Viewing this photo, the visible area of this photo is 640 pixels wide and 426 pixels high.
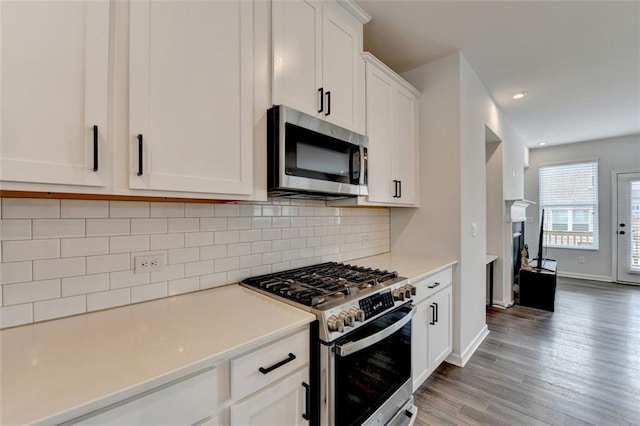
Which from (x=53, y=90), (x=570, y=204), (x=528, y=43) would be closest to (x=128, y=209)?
(x=53, y=90)

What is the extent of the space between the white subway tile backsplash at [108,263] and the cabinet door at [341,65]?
1292mm

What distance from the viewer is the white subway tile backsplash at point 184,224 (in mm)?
1393

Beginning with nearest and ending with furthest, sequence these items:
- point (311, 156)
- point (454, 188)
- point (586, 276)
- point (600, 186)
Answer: point (311, 156), point (454, 188), point (600, 186), point (586, 276)

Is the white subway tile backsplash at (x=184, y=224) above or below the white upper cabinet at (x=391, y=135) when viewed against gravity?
below

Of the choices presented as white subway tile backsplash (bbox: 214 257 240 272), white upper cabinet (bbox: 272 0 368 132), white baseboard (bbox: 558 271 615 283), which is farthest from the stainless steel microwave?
white baseboard (bbox: 558 271 615 283)

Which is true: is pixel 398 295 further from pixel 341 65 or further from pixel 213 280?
pixel 341 65

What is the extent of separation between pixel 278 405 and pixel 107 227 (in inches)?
39.9

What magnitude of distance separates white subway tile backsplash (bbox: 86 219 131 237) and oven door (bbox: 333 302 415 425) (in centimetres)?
106

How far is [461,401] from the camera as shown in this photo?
2.01 meters

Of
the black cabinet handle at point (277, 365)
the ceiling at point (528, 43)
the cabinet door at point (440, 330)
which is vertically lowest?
the cabinet door at point (440, 330)

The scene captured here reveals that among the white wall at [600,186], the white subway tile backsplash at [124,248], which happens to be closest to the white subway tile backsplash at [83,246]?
the white subway tile backsplash at [124,248]

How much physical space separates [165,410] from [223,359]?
7.3 inches

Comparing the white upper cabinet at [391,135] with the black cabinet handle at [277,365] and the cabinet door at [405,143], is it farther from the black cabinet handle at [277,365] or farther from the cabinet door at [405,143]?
the black cabinet handle at [277,365]

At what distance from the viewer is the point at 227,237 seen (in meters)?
1.60
